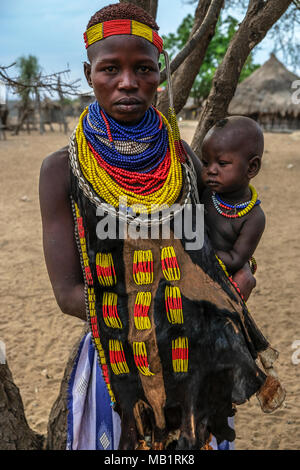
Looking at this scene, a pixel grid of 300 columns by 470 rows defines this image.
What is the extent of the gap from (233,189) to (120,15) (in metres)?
0.66

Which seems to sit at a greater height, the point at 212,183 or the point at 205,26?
the point at 205,26

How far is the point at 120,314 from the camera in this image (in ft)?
4.22

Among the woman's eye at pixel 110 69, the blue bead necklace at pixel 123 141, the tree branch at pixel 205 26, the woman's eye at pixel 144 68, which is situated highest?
the tree branch at pixel 205 26

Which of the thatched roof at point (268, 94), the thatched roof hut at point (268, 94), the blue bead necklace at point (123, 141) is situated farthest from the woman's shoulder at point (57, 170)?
the thatched roof at point (268, 94)

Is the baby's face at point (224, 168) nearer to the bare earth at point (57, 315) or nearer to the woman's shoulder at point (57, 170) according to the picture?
the woman's shoulder at point (57, 170)

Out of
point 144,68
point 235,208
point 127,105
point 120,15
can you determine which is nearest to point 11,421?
point 235,208

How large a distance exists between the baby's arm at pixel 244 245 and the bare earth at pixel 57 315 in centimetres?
175

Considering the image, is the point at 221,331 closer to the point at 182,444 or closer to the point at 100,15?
the point at 182,444

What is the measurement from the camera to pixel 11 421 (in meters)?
2.03

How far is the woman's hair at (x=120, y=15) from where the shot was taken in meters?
1.22

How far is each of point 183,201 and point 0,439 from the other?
4.82 ft

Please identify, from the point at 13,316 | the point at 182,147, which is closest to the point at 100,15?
the point at 182,147

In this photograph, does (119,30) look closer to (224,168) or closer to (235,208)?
(224,168)

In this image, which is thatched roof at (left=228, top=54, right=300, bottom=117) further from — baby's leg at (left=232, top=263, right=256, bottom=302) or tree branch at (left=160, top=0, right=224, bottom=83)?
baby's leg at (left=232, top=263, right=256, bottom=302)
